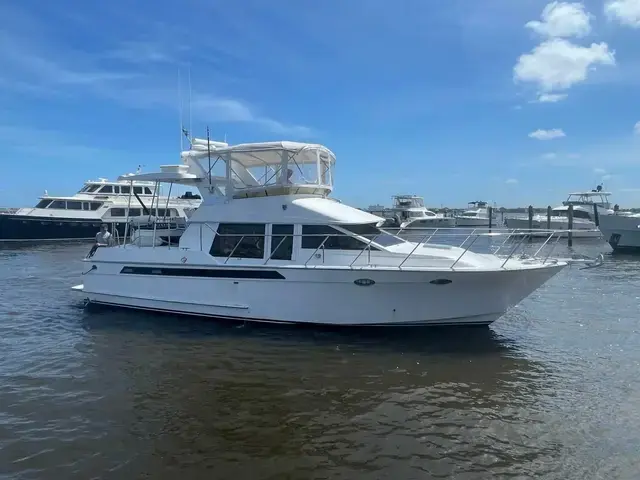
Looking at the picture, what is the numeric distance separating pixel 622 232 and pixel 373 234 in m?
26.1

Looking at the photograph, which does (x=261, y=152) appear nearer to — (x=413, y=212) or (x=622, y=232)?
(x=622, y=232)

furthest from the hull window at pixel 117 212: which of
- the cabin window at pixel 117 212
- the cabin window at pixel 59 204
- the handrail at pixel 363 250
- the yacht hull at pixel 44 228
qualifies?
the handrail at pixel 363 250

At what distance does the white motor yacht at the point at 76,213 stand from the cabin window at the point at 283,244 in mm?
25350

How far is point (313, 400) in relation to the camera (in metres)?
7.34

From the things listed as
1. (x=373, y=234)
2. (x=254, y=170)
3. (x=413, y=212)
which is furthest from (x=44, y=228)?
(x=413, y=212)

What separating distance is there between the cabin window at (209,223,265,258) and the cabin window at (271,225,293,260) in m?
0.28

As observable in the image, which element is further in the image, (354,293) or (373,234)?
(373,234)

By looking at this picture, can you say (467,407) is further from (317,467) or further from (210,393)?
(210,393)

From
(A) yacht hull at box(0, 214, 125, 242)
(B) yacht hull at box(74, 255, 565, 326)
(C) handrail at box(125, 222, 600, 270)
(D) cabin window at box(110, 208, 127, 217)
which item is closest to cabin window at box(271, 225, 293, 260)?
Answer: (C) handrail at box(125, 222, 600, 270)

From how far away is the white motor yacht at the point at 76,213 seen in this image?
35.9 meters

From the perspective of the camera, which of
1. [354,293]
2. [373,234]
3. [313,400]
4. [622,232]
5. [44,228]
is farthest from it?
[44,228]

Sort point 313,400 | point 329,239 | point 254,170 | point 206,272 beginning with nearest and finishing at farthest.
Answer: point 313,400 → point 329,239 → point 206,272 → point 254,170

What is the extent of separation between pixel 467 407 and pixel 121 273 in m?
8.88

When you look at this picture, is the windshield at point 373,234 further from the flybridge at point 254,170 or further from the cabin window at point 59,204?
the cabin window at point 59,204
